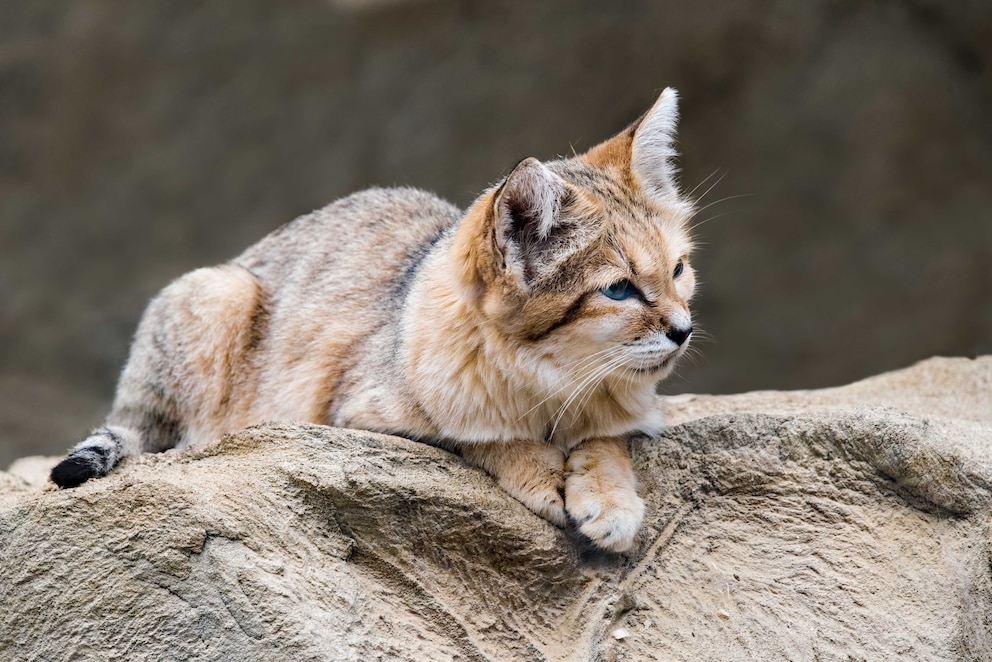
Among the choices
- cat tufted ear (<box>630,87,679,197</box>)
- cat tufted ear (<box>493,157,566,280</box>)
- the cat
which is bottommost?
the cat

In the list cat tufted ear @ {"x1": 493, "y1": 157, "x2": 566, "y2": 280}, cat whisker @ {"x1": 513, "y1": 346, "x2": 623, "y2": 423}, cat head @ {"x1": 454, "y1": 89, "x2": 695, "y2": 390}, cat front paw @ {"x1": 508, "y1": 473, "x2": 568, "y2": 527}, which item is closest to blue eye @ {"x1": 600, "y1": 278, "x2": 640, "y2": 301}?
cat head @ {"x1": 454, "y1": 89, "x2": 695, "y2": 390}

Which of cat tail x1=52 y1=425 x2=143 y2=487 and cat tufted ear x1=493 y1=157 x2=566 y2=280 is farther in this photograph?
cat tail x1=52 y1=425 x2=143 y2=487

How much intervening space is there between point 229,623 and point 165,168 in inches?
309

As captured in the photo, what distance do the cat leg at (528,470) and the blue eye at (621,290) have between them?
652mm

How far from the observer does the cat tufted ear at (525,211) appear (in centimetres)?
354

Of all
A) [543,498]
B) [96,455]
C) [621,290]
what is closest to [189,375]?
[96,455]

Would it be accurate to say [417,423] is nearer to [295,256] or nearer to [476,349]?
[476,349]

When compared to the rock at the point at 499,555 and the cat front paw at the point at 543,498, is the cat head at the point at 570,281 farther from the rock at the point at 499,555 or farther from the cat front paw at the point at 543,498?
the rock at the point at 499,555

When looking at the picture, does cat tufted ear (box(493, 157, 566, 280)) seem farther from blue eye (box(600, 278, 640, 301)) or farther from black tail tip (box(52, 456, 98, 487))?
black tail tip (box(52, 456, 98, 487))

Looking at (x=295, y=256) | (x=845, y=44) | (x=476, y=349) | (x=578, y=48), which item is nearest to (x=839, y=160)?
(x=845, y=44)

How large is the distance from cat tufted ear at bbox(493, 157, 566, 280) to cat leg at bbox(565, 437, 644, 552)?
2.43 ft

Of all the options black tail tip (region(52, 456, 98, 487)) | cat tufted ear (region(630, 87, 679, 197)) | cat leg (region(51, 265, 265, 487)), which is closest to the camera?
black tail tip (region(52, 456, 98, 487))

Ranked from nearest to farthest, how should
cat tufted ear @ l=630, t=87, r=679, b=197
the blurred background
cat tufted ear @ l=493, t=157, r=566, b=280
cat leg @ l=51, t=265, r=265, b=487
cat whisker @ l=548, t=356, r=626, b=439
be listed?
cat tufted ear @ l=493, t=157, r=566, b=280, cat whisker @ l=548, t=356, r=626, b=439, cat tufted ear @ l=630, t=87, r=679, b=197, cat leg @ l=51, t=265, r=265, b=487, the blurred background

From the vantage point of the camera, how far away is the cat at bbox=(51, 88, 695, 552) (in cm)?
365
